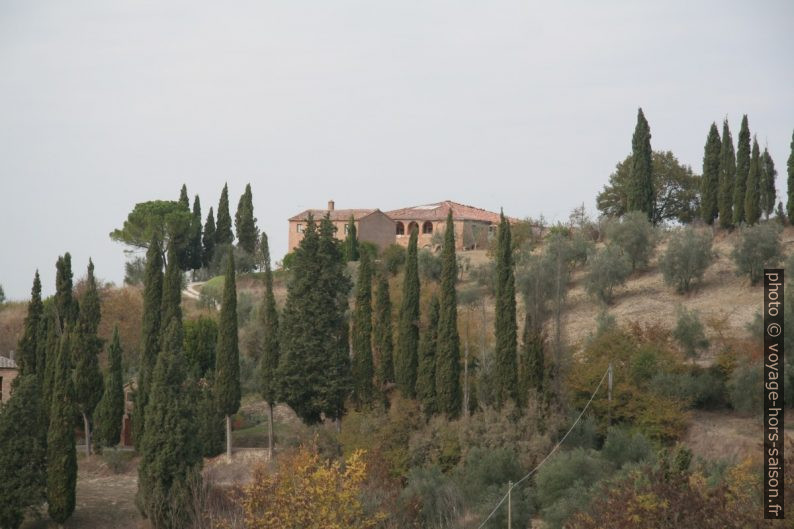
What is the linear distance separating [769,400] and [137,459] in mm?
21303

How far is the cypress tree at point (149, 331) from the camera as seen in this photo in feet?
118

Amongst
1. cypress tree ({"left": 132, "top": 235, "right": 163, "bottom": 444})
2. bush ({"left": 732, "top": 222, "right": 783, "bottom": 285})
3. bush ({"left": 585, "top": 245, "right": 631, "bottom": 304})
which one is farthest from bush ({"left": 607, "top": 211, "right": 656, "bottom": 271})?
cypress tree ({"left": 132, "top": 235, "right": 163, "bottom": 444})

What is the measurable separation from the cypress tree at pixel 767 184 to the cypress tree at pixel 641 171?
5.05m

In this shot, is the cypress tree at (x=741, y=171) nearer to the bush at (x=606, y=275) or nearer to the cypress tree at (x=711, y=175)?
the cypress tree at (x=711, y=175)

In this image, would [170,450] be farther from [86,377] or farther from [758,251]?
[758,251]

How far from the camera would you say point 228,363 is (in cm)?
3638

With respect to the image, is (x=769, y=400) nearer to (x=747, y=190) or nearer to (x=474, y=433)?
(x=474, y=433)

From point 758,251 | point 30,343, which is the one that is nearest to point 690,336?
point 758,251

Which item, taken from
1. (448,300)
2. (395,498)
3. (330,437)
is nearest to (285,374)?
(330,437)

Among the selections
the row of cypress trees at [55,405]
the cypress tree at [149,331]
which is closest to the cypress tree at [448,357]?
the cypress tree at [149,331]

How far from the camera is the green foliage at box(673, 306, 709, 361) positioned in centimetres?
3594

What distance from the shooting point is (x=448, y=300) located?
34.2 m

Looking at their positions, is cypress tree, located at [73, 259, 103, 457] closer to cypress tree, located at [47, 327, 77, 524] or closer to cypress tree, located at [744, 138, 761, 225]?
cypress tree, located at [47, 327, 77, 524]

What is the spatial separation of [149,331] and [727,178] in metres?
26.3
